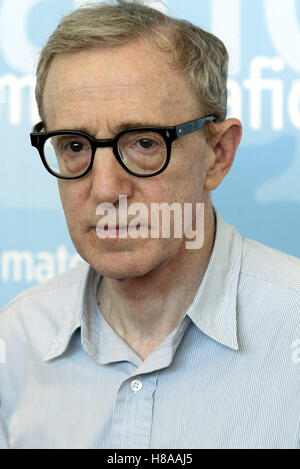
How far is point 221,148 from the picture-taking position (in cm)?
161

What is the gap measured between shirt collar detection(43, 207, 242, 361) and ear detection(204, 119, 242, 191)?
0.33ft

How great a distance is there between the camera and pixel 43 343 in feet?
5.45

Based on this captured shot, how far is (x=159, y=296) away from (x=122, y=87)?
17.6 inches

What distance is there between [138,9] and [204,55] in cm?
17

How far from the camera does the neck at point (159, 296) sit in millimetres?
1542

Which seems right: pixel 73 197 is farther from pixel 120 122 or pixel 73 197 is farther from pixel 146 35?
pixel 146 35

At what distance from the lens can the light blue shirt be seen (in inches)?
56.3

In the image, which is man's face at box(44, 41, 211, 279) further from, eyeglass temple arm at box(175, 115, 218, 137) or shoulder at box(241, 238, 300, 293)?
shoulder at box(241, 238, 300, 293)

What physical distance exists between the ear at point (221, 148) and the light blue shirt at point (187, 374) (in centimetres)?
11

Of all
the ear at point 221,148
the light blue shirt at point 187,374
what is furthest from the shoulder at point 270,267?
the ear at point 221,148

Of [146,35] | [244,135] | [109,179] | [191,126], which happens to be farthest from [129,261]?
[244,135]

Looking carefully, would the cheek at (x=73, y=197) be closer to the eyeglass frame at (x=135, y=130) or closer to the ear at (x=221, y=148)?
the eyeglass frame at (x=135, y=130)

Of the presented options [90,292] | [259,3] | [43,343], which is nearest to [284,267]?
[90,292]
